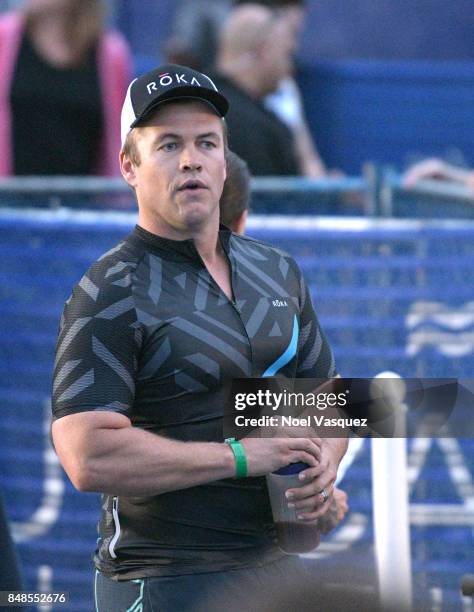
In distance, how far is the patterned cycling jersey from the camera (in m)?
2.72

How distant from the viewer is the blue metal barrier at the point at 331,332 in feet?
15.5

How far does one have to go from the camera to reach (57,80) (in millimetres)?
6402

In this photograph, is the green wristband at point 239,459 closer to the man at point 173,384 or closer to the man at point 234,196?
the man at point 173,384

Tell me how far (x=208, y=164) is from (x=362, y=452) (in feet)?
6.90

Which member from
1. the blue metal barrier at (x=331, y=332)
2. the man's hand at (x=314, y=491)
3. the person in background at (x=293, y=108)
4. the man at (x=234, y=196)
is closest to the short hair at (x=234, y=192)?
the man at (x=234, y=196)

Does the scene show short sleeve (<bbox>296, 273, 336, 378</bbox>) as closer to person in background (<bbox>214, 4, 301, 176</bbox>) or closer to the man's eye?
A: the man's eye

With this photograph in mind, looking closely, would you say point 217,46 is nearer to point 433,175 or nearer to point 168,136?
point 433,175

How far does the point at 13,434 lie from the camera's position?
496 centimetres

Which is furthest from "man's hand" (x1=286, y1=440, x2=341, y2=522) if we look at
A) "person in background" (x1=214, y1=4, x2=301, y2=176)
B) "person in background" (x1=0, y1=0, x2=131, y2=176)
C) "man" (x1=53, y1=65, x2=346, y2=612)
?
"person in background" (x1=0, y1=0, x2=131, y2=176)

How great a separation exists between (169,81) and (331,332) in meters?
2.12

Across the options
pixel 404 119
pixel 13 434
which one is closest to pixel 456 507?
pixel 13 434

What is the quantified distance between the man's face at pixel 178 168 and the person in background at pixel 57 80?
358cm

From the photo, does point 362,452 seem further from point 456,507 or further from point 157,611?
point 157,611

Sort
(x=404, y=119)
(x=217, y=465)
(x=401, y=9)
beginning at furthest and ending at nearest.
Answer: (x=401, y=9)
(x=404, y=119)
(x=217, y=465)
